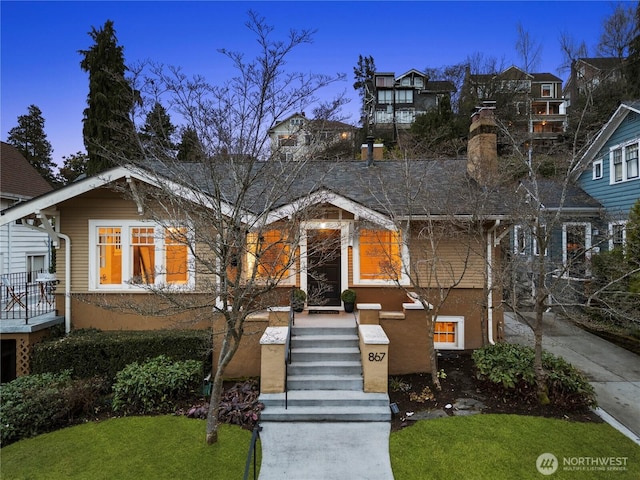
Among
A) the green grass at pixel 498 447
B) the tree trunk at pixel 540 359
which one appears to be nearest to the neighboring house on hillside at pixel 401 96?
the tree trunk at pixel 540 359

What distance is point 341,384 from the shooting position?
688 cm

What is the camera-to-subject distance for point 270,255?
740 centimetres

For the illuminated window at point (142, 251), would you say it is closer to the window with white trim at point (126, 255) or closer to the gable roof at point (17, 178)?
the window with white trim at point (126, 255)

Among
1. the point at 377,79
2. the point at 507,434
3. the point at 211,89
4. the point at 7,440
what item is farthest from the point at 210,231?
the point at 377,79

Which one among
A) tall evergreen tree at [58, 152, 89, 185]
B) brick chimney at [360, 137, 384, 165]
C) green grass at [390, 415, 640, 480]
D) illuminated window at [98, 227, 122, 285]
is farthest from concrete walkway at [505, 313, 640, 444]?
tall evergreen tree at [58, 152, 89, 185]

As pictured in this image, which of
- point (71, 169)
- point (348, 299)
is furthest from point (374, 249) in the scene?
point (71, 169)

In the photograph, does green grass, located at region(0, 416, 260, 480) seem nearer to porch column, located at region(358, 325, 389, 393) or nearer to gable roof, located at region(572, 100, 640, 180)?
porch column, located at region(358, 325, 389, 393)

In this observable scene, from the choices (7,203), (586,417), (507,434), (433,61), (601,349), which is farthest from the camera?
(433,61)

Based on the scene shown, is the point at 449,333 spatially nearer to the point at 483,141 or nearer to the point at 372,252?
the point at 372,252

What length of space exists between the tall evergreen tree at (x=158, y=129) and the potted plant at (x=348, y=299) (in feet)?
18.4

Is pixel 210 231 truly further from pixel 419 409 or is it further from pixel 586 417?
pixel 586 417

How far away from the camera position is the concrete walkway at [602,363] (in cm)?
634

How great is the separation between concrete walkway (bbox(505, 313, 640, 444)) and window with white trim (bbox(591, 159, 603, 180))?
21.9ft

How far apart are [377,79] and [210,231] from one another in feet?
144
